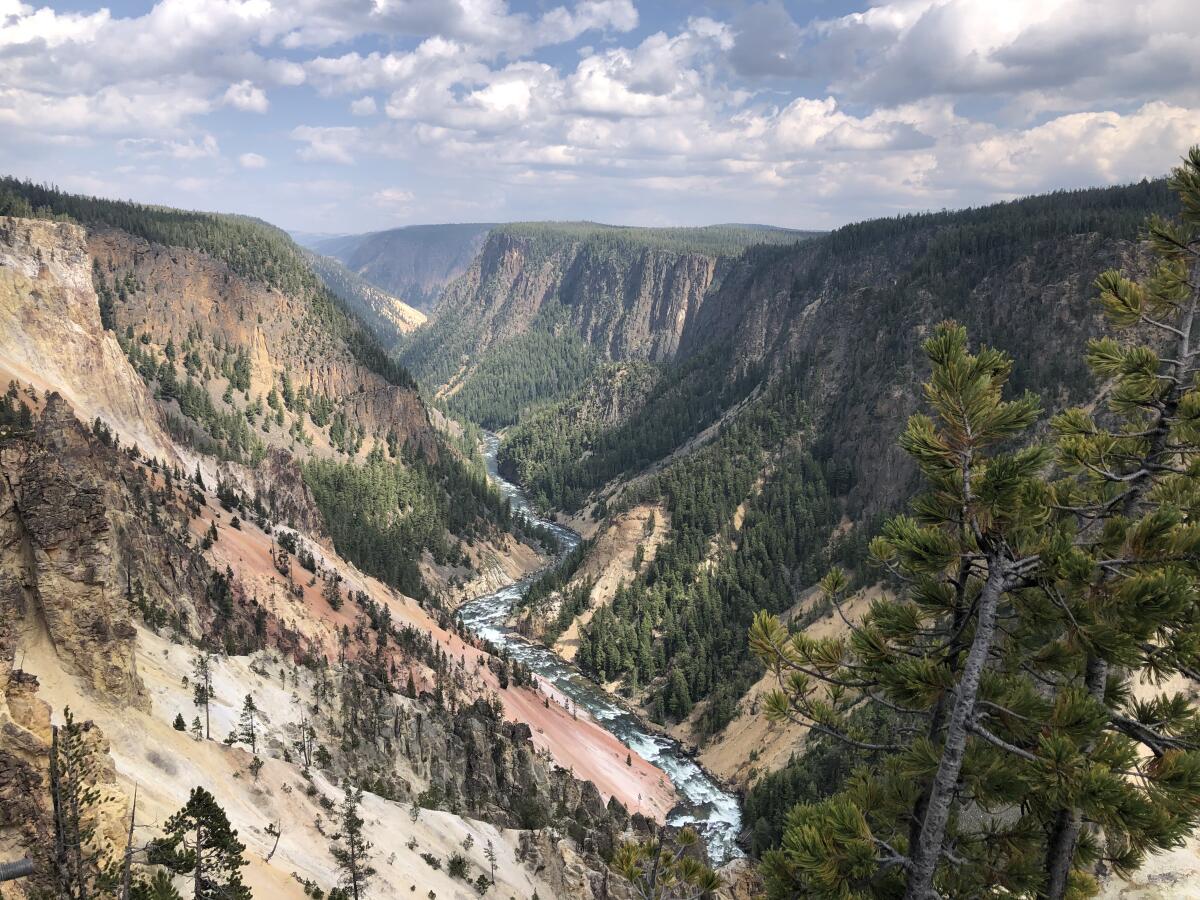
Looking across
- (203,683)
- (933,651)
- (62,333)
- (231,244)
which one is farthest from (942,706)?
(231,244)

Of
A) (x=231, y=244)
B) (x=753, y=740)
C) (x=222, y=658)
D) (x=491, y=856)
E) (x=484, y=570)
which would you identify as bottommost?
(x=484, y=570)

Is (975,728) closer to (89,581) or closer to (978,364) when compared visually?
(978,364)

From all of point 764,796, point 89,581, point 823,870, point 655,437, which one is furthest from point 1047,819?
point 655,437

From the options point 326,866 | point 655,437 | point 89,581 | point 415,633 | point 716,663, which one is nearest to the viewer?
point 89,581

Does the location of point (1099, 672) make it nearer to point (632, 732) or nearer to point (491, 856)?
point (491, 856)

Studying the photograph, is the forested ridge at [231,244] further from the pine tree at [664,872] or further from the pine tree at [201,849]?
the pine tree at [664,872]
